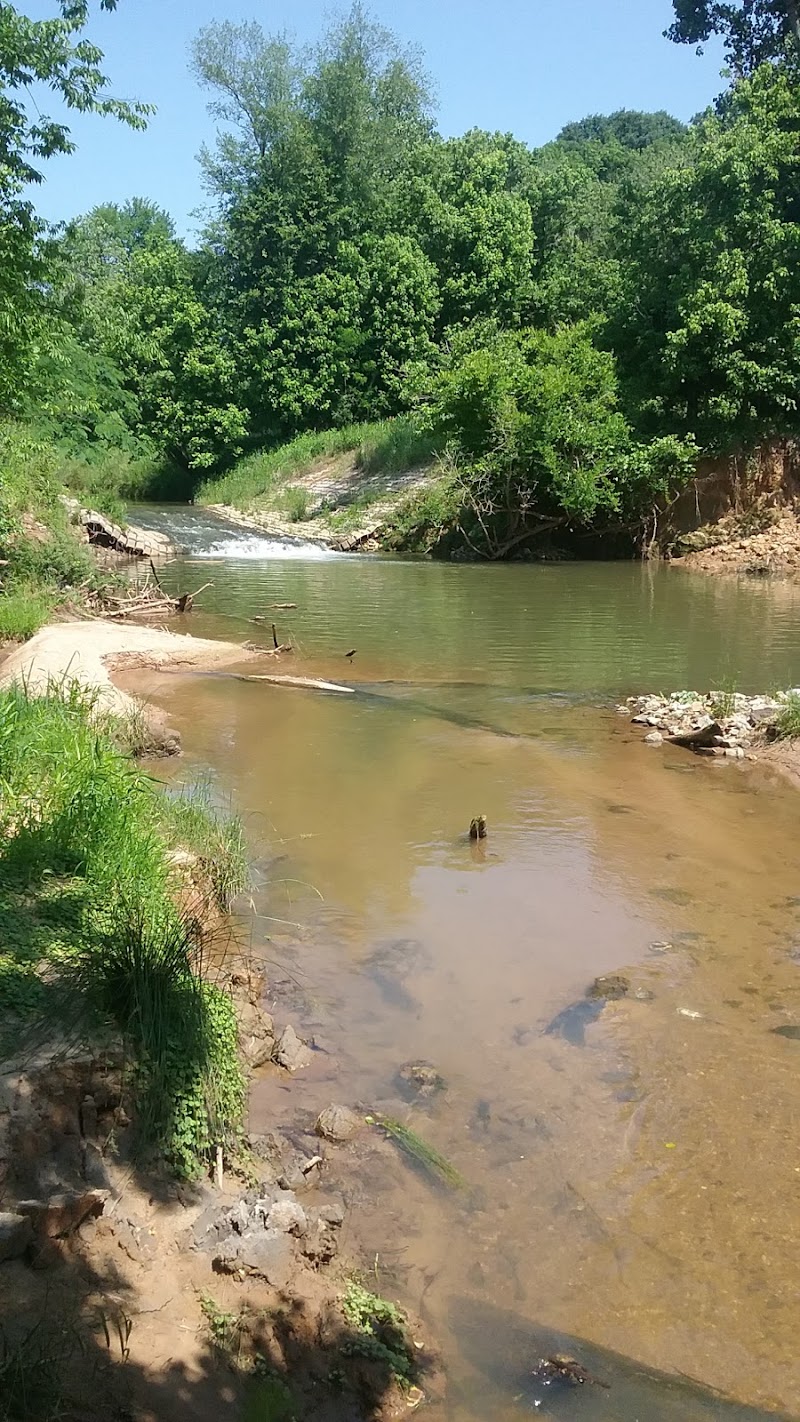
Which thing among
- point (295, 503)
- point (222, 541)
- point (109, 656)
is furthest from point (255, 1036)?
point (295, 503)

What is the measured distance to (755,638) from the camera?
51.0 ft

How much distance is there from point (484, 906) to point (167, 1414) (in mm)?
4144

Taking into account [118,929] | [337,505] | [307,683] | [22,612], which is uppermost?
[337,505]

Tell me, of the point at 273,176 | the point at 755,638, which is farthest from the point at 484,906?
the point at 273,176

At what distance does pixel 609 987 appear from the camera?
547 cm

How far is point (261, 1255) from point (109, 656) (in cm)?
1057

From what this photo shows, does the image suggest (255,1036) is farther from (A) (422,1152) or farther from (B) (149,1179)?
(B) (149,1179)

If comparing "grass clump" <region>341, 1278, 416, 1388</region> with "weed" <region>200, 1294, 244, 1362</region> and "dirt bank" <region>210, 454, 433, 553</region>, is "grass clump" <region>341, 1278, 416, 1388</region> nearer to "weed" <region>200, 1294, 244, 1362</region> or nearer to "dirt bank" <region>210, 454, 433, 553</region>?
"weed" <region>200, 1294, 244, 1362</region>

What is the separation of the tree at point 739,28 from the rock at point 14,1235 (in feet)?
132

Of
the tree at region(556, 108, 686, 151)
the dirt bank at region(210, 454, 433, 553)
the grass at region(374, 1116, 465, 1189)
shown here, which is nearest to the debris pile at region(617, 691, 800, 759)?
the grass at region(374, 1116, 465, 1189)

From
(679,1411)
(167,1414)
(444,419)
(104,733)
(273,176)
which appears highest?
(273,176)

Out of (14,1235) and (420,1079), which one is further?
(420,1079)

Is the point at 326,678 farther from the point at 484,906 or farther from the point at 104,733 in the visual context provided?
the point at 484,906

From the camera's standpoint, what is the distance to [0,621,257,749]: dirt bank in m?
9.67
